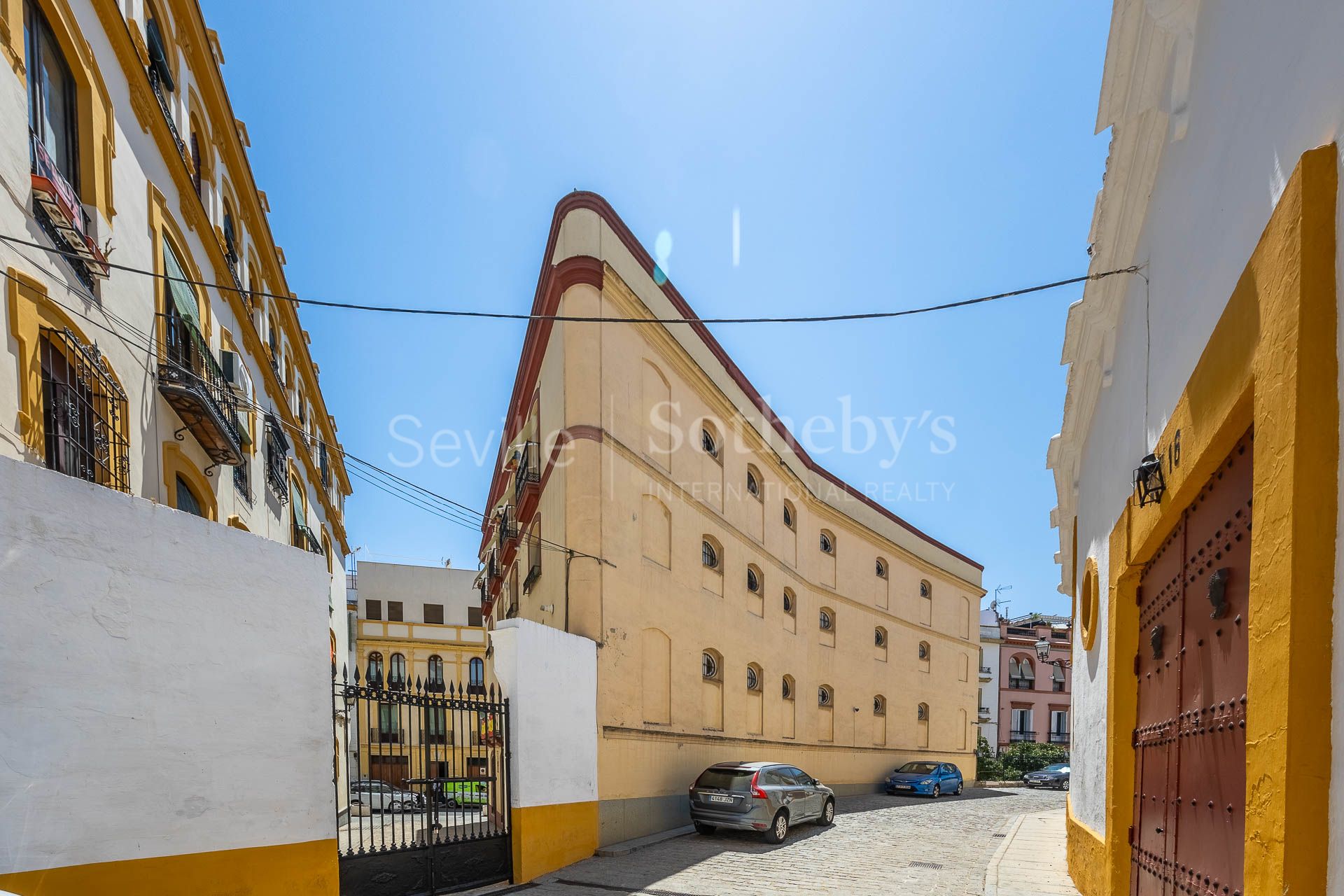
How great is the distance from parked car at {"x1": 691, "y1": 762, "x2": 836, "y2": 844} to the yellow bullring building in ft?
2.94

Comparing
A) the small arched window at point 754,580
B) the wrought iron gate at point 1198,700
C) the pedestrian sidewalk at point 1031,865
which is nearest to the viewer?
the wrought iron gate at point 1198,700

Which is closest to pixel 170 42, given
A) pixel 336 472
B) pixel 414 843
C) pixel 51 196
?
pixel 51 196

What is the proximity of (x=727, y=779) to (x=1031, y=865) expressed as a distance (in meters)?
5.30

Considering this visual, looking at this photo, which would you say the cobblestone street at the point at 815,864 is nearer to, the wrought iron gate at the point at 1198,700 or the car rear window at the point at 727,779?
the car rear window at the point at 727,779

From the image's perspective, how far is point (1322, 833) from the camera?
8.43 feet

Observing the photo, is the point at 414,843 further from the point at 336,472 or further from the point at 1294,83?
the point at 336,472

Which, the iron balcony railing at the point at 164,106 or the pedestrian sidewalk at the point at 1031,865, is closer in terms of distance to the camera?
the pedestrian sidewalk at the point at 1031,865

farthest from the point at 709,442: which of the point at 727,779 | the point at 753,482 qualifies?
the point at 727,779

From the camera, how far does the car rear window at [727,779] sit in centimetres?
1361

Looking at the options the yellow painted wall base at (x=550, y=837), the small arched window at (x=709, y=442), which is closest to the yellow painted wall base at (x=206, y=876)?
the yellow painted wall base at (x=550, y=837)

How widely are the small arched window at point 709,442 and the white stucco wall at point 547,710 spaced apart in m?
6.84

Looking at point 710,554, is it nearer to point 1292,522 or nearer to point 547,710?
point 547,710

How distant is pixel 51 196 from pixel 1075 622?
530 inches

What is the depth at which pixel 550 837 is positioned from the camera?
10.7 meters
